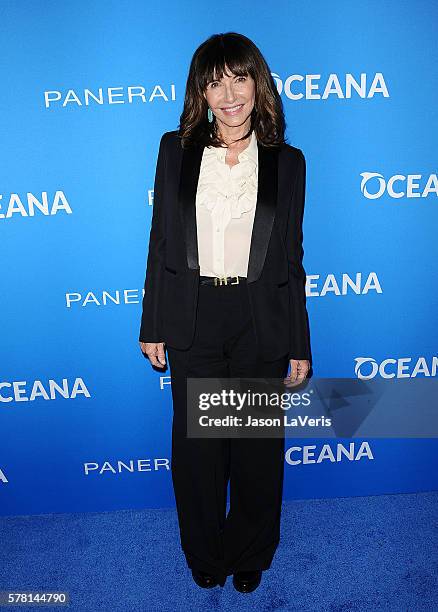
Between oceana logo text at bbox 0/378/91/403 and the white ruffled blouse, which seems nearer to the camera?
the white ruffled blouse

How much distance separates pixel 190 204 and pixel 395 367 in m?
1.30

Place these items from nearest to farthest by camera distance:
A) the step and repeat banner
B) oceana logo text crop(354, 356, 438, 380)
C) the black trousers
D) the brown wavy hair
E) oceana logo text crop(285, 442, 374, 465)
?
the brown wavy hair → the black trousers → the step and repeat banner → oceana logo text crop(354, 356, 438, 380) → oceana logo text crop(285, 442, 374, 465)

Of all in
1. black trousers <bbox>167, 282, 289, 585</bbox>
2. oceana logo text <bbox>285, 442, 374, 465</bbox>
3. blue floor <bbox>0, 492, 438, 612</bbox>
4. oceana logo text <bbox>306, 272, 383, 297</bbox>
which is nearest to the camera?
black trousers <bbox>167, 282, 289, 585</bbox>

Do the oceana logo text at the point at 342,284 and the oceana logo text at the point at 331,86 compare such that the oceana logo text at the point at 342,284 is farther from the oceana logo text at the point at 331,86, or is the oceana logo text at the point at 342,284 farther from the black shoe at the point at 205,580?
the black shoe at the point at 205,580

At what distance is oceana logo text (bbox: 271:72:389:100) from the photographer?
2.05m

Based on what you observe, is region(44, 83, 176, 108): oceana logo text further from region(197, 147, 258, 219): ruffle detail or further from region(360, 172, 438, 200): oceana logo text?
region(360, 172, 438, 200): oceana logo text

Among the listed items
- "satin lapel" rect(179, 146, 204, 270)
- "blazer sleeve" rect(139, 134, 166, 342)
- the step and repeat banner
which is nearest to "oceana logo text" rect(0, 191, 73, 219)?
the step and repeat banner

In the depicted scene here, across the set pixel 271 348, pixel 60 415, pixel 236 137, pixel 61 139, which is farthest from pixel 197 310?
pixel 60 415

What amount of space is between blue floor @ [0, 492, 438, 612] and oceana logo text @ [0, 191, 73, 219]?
1.44m

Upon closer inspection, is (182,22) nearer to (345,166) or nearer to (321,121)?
(321,121)

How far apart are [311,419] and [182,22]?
5.78ft

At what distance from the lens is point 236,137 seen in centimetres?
185

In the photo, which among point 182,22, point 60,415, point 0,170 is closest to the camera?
point 182,22

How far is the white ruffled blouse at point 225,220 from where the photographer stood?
1785 millimetres
